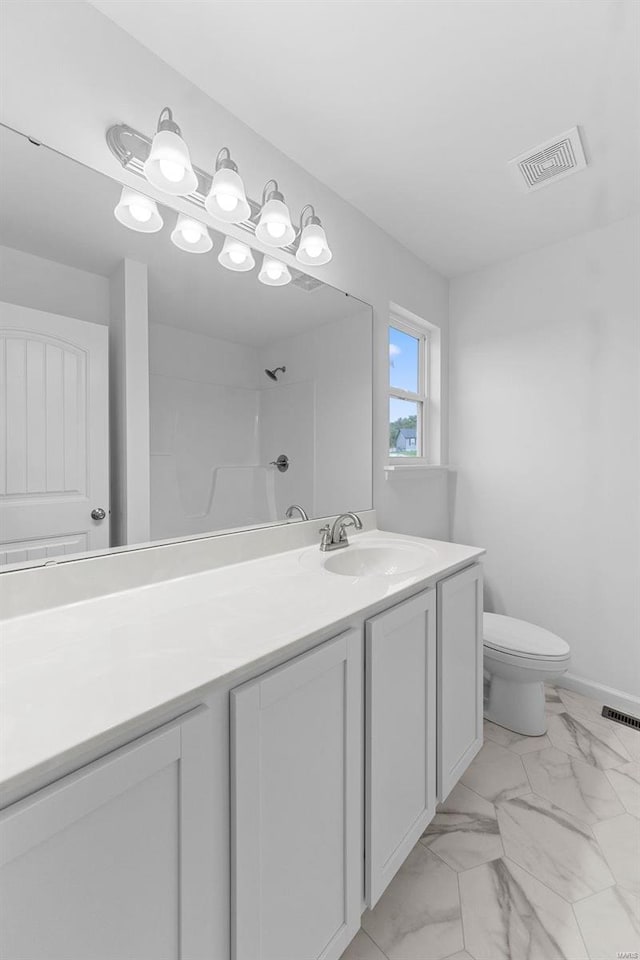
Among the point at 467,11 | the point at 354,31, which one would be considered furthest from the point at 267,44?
the point at 467,11

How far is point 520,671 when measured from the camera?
1.68 m

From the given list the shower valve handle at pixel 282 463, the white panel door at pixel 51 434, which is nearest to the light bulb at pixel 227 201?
the white panel door at pixel 51 434

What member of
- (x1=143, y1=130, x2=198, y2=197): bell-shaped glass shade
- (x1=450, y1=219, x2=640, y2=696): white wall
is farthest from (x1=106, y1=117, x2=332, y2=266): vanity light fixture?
(x1=450, y1=219, x2=640, y2=696): white wall

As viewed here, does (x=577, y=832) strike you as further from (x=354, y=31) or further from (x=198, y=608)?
(x=354, y=31)

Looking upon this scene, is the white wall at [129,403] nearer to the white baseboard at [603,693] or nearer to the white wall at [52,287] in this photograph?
the white wall at [52,287]

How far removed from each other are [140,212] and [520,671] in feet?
6.90

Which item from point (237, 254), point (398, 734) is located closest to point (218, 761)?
point (398, 734)

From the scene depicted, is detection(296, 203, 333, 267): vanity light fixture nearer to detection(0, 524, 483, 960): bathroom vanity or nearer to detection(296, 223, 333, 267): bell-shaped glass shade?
detection(296, 223, 333, 267): bell-shaped glass shade

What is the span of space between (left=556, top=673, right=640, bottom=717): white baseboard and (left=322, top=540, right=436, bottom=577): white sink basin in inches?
50.4

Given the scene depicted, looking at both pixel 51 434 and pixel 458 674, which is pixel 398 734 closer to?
pixel 458 674

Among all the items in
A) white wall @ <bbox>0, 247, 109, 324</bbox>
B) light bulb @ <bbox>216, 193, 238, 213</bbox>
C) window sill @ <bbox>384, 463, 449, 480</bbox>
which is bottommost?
window sill @ <bbox>384, 463, 449, 480</bbox>

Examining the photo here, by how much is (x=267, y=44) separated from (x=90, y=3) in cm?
45

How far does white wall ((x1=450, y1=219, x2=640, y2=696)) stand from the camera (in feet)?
6.45

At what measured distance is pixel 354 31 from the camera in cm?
113
